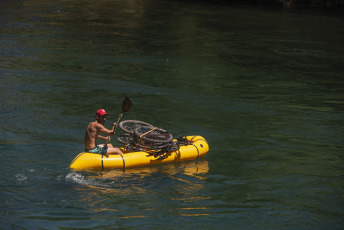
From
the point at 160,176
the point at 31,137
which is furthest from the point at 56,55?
the point at 160,176

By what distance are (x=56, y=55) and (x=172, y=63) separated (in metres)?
5.25

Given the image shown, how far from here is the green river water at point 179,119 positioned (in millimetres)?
10172

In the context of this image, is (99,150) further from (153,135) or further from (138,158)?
(153,135)

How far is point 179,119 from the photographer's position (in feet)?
52.7

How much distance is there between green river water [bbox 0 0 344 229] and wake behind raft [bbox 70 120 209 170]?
0.78 ft

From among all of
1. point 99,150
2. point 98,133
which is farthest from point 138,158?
Result: point 98,133

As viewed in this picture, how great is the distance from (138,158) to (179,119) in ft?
13.7

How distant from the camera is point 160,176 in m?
11.8

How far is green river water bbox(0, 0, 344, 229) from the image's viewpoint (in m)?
10.2

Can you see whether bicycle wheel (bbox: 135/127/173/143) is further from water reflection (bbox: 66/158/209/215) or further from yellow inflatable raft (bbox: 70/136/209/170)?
water reflection (bbox: 66/158/209/215)

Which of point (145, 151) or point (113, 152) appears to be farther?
point (145, 151)

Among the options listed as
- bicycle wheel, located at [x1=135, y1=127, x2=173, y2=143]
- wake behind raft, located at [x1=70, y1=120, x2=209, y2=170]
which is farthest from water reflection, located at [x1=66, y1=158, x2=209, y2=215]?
bicycle wheel, located at [x1=135, y1=127, x2=173, y2=143]

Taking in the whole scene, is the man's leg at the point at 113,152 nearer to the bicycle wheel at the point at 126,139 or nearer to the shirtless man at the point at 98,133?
the shirtless man at the point at 98,133

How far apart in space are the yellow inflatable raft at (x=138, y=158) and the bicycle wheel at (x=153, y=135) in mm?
352
